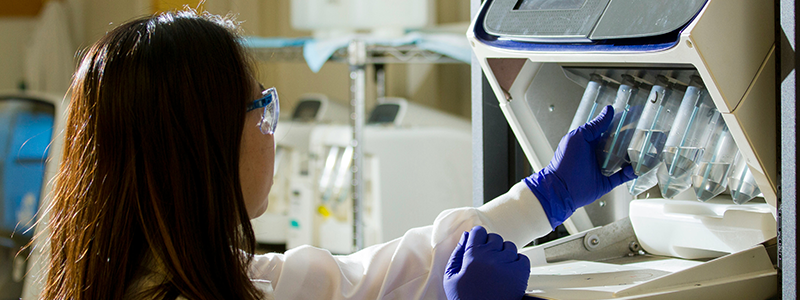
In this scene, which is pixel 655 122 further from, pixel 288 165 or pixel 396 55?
pixel 288 165

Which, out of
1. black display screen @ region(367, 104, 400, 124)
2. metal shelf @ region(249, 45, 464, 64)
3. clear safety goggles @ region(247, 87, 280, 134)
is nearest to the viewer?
clear safety goggles @ region(247, 87, 280, 134)

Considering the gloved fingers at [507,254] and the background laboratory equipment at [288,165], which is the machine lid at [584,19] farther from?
the background laboratory equipment at [288,165]

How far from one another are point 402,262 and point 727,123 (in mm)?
429

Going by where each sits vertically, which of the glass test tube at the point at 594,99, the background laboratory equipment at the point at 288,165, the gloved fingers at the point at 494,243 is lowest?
the background laboratory equipment at the point at 288,165

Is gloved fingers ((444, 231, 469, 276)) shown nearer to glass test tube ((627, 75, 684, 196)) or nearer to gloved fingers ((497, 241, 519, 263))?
gloved fingers ((497, 241, 519, 263))

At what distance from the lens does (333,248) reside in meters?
2.25

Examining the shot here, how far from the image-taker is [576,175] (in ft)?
2.77

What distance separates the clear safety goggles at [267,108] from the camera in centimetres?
70

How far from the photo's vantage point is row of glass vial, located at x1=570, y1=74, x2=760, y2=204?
29.4 inches

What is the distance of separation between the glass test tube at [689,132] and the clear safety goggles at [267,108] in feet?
1.51

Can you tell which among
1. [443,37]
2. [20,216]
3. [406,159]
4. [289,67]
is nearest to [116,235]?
[443,37]

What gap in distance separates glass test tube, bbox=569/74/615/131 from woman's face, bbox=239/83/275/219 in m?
0.42

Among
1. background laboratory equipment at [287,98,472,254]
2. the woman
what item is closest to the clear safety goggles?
the woman

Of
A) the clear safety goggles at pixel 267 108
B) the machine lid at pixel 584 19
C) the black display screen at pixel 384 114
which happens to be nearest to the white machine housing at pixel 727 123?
the machine lid at pixel 584 19
